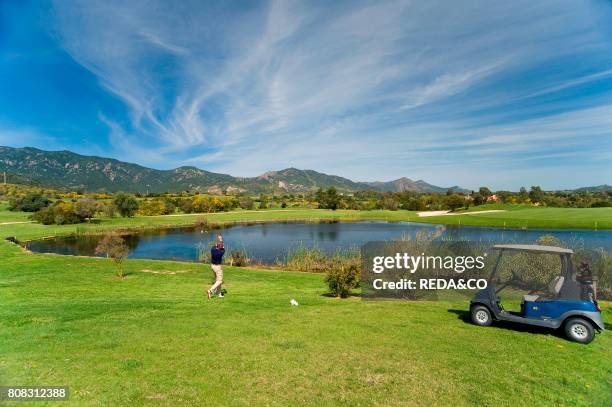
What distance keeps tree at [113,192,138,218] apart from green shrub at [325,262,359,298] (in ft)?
261

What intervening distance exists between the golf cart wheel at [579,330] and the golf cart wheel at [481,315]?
1790 millimetres

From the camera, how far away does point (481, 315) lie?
9938 mm

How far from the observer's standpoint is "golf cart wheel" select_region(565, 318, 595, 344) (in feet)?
27.3

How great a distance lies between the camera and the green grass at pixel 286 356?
5.73 m

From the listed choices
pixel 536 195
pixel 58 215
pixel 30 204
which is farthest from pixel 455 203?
pixel 30 204

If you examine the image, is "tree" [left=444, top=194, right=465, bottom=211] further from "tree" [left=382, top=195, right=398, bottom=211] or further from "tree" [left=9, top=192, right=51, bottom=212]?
"tree" [left=9, top=192, right=51, bottom=212]

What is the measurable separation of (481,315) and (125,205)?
8618 cm

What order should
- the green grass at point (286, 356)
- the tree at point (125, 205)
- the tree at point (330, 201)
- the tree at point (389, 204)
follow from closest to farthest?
1. the green grass at point (286, 356)
2. the tree at point (125, 205)
3. the tree at point (330, 201)
4. the tree at point (389, 204)

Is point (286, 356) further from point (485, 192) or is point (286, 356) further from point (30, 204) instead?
point (485, 192)

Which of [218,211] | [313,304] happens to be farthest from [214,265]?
→ [218,211]

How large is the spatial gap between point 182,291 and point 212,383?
11070 mm

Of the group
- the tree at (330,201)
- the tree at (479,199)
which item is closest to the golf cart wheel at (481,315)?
the tree at (330,201)

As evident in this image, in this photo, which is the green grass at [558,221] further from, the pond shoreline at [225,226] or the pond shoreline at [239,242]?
the pond shoreline at [239,242]

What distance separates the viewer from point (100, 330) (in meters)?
8.81
